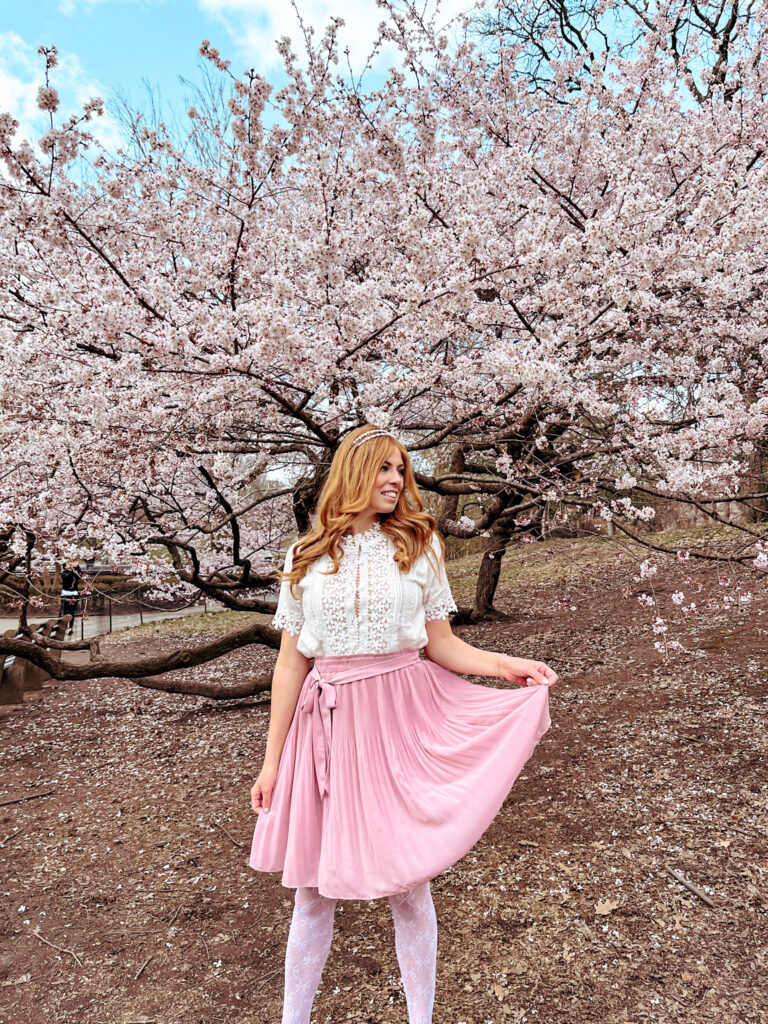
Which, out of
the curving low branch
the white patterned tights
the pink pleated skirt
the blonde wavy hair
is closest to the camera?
the pink pleated skirt

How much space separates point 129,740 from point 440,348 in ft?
12.3

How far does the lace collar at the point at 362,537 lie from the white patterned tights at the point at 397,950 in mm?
894

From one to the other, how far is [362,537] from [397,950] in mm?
1068

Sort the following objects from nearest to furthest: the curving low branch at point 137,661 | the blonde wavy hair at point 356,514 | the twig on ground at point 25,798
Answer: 1. the blonde wavy hair at point 356,514
2. the twig on ground at point 25,798
3. the curving low branch at point 137,661

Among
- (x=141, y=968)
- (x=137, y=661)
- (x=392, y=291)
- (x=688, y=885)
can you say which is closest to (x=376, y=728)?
(x=141, y=968)

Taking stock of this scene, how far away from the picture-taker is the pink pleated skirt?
149cm

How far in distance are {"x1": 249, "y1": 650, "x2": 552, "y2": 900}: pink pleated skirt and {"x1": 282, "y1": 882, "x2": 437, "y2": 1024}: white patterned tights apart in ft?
0.48

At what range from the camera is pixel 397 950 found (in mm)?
1631

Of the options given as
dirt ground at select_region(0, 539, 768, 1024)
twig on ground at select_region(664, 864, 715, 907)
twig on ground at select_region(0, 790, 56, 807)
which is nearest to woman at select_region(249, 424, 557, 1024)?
dirt ground at select_region(0, 539, 768, 1024)

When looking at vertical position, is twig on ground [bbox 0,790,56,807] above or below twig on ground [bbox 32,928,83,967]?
below

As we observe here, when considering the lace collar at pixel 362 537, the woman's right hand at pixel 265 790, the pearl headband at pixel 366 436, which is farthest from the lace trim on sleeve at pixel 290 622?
the pearl headband at pixel 366 436

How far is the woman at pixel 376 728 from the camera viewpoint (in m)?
1.51

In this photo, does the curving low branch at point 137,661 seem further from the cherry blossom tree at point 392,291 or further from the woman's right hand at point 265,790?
the woman's right hand at point 265,790

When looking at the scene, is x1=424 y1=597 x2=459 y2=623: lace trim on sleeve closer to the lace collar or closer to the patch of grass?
the lace collar
